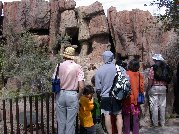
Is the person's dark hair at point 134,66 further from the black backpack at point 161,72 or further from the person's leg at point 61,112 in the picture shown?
the black backpack at point 161,72

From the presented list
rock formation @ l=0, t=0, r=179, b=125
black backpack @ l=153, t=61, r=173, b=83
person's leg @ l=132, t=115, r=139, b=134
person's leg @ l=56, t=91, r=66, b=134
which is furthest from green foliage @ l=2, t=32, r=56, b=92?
person's leg @ l=56, t=91, r=66, b=134

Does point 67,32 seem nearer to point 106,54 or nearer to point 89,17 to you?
point 89,17

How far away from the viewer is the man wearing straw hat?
635cm

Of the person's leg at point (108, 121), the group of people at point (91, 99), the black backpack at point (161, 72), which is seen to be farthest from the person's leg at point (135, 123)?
the black backpack at point (161, 72)

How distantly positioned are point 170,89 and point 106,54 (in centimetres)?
405

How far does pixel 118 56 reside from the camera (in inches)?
600

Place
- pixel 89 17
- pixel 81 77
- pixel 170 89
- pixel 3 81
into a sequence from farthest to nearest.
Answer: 1. pixel 89 17
2. pixel 3 81
3. pixel 170 89
4. pixel 81 77

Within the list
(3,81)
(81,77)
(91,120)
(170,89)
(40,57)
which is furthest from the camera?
(3,81)

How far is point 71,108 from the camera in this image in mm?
Result: 6387

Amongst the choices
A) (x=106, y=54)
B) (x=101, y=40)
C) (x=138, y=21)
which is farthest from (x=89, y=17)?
(x=106, y=54)

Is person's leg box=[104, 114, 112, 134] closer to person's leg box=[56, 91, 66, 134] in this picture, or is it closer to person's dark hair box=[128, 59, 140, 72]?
person's leg box=[56, 91, 66, 134]

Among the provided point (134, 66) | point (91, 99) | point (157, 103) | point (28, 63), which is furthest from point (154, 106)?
point (28, 63)

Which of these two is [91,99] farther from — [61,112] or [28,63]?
[28,63]

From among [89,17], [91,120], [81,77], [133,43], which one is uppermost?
[89,17]
